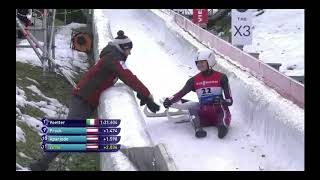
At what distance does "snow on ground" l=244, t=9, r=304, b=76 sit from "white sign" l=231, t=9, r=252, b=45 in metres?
2.48

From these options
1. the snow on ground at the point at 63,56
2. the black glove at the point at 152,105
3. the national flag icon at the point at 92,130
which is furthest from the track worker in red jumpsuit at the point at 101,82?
the snow on ground at the point at 63,56

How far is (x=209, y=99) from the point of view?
572cm

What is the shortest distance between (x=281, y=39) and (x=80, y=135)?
11.4 meters

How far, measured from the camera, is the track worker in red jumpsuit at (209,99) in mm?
5566

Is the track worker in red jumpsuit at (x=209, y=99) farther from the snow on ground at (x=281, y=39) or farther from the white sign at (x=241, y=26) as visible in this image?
the snow on ground at (x=281, y=39)

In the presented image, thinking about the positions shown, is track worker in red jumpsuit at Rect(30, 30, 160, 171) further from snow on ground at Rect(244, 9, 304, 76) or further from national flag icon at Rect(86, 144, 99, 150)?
snow on ground at Rect(244, 9, 304, 76)

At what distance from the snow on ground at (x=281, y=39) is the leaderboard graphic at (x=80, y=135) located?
726cm

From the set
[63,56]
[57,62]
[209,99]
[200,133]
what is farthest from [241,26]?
[200,133]

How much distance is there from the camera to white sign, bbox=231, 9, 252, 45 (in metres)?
9.05

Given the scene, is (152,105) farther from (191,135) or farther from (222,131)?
(222,131)

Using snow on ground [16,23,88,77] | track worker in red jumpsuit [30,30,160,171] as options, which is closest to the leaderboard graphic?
track worker in red jumpsuit [30,30,160,171]

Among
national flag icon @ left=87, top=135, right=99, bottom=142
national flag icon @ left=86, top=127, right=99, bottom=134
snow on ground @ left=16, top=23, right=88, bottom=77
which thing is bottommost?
snow on ground @ left=16, top=23, right=88, bottom=77

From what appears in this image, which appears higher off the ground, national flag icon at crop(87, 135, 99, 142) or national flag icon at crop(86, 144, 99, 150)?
national flag icon at crop(87, 135, 99, 142)
